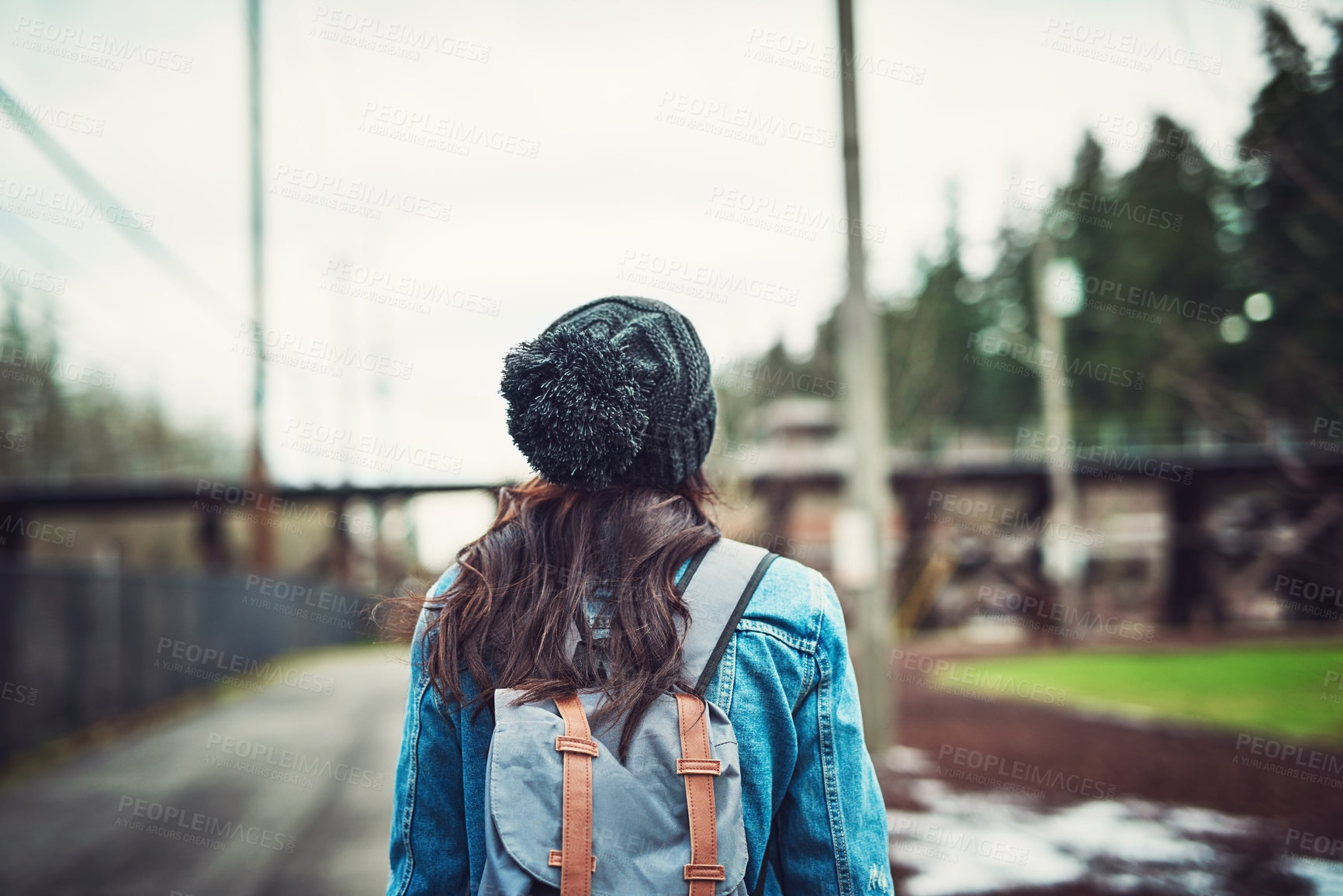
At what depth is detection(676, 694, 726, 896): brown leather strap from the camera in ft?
4.57

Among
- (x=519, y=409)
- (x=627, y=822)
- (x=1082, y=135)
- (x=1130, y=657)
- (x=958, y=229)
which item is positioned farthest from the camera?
(x=1082, y=135)

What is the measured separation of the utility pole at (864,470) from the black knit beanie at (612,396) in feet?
21.6

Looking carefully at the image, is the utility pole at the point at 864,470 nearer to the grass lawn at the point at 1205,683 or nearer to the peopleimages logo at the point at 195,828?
the grass lawn at the point at 1205,683

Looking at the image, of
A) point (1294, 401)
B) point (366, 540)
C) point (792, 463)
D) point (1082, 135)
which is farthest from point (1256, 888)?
point (366, 540)

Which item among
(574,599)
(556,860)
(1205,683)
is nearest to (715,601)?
(574,599)

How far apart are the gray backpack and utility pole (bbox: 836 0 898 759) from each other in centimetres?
683

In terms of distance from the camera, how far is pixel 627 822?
1.40 metres

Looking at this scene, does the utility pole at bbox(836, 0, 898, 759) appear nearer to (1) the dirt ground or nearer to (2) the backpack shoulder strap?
(1) the dirt ground

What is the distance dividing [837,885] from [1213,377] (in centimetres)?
816

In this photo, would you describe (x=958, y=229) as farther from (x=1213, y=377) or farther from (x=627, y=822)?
(x=627, y=822)

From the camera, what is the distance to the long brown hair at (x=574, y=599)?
4.91 feet

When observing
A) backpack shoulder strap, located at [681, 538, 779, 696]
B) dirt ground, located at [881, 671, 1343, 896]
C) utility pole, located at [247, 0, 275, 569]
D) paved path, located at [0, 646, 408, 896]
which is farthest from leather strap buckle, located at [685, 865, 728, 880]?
utility pole, located at [247, 0, 275, 569]

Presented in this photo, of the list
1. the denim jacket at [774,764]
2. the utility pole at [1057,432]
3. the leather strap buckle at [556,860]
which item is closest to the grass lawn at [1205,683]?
the utility pole at [1057,432]

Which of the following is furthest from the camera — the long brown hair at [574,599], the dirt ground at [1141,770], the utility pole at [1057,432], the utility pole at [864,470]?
the utility pole at [1057,432]
